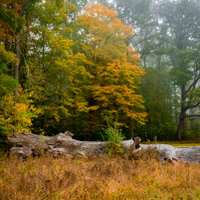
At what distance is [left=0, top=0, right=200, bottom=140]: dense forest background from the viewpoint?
7.81 m

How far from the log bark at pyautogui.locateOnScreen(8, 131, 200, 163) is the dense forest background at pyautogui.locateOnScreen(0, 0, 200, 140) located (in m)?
0.55

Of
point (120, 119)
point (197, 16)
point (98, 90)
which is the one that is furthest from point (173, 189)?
point (197, 16)

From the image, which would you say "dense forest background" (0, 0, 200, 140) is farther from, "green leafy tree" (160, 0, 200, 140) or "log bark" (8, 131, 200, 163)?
"log bark" (8, 131, 200, 163)

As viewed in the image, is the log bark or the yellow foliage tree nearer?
the log bark

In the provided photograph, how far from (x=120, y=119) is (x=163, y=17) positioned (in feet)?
47.3

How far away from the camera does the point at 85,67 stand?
13164mm

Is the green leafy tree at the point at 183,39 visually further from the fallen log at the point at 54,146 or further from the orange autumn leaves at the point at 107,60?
the fallen log at the point at 54,146

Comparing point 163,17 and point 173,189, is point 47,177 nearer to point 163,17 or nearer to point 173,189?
point 173,189

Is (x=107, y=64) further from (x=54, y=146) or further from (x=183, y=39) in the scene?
(x=183, y=39)

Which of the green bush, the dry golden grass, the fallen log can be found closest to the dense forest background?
the fallen log

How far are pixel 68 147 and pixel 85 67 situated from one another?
7.68 meters

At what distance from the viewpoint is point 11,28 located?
7492 millimetres

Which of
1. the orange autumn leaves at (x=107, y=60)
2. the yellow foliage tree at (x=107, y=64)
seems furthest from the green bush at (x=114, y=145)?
the orange autumn leaves at (x=107, y=60)

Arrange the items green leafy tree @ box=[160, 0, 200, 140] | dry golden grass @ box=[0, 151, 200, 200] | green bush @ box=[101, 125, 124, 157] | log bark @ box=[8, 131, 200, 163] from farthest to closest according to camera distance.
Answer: green leafy tree @ box=[160, 0, 200, 140] → green bush @ box=[101, 125, 124, 157] → log bark @ box=[8, 131, 200, 163] → dry golden grass @ box=[0, 151, 200, 200]
